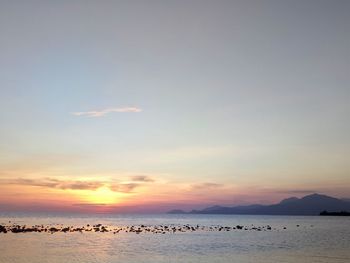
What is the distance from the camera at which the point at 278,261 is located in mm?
42250

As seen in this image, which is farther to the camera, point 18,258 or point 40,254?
point 40,254

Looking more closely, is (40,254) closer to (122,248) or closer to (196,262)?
(122,248)

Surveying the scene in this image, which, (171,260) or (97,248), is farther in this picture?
(97,248)

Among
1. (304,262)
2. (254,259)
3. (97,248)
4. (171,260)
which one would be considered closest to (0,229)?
(97,248)

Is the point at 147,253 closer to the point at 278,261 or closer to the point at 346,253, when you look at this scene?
the point at 278,261

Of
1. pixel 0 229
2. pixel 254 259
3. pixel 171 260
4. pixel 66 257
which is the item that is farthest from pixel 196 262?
pixel 0 229

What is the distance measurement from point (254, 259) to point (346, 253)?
12.5 meters

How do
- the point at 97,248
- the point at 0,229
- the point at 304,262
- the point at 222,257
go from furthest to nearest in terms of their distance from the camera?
the point at 0,229 < the point at 97,248 < the point at 222,257 < the point at 304,262

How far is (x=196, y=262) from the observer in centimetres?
4150

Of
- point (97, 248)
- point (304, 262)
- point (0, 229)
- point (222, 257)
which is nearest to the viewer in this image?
point (304, 262)

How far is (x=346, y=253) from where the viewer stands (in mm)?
48312

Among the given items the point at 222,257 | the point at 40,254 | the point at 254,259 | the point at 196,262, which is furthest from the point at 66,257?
the point at 254,259

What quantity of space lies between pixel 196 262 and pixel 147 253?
870cm

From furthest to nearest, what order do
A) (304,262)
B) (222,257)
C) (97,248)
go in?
(97,248), (222,257), (304,262)
